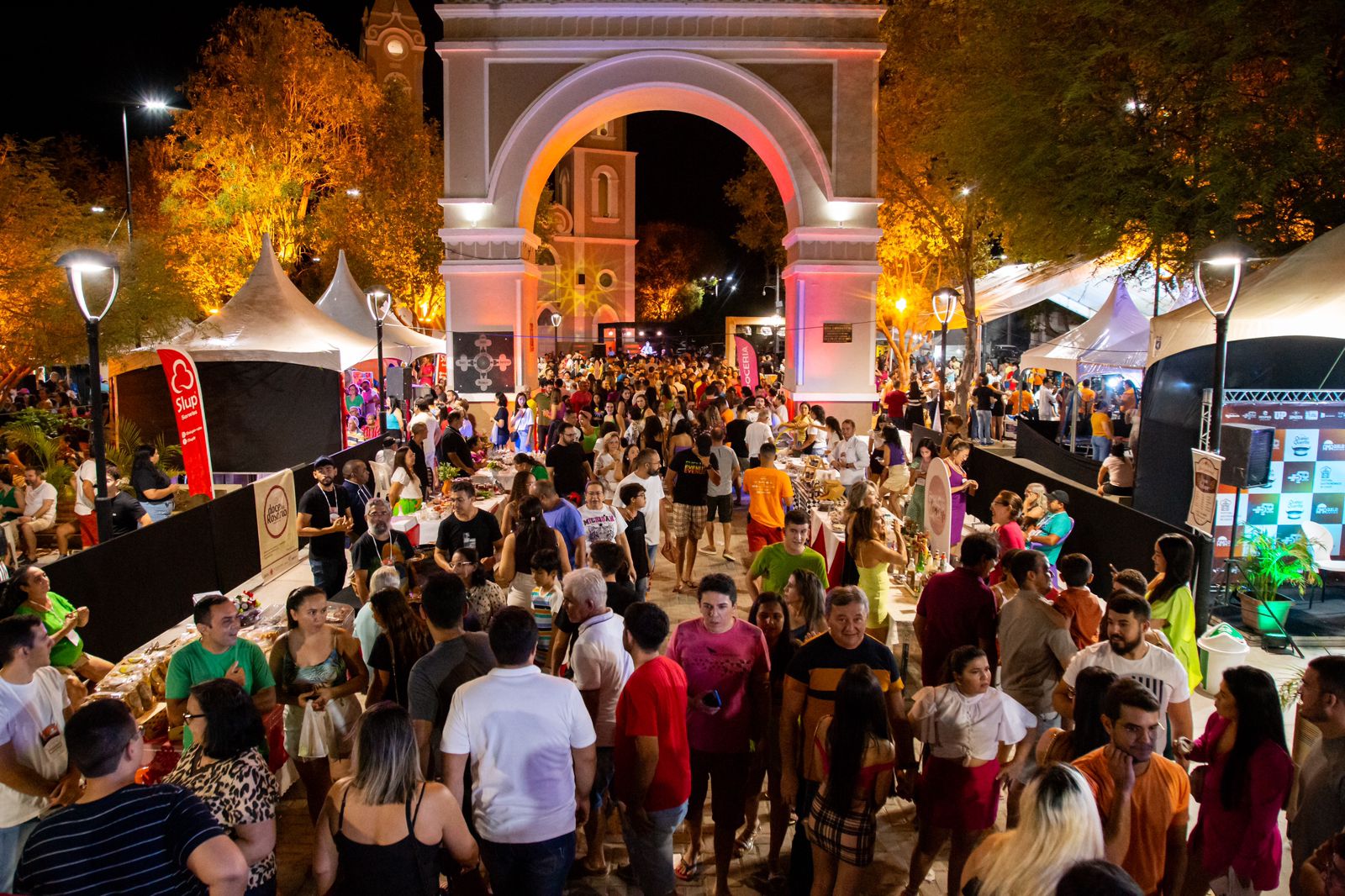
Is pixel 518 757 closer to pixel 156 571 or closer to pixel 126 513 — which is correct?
pixel 156 571

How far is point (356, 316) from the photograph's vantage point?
71.1ft

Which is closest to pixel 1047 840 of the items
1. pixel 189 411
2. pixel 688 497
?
pixel 688 497

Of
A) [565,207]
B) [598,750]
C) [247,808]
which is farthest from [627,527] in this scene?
[565,207]

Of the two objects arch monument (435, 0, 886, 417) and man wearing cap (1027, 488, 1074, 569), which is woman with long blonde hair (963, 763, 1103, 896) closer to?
man wearing cap (1027, 488, 1074, 569)

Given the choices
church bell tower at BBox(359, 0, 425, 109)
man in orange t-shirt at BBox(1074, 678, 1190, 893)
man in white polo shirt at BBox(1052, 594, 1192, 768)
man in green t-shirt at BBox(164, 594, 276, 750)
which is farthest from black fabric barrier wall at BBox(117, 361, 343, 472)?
church bell tower at BBox(359, 0, 425, 109)

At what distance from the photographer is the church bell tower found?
46688 mm

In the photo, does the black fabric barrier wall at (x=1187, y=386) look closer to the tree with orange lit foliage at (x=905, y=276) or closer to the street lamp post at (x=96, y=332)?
the street lamp post at (x=96, y=332)

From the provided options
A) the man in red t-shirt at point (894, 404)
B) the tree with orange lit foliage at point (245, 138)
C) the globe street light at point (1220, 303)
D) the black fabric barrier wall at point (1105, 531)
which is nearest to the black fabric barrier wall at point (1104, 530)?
the black fabric barrier wall at point (1105, 531)

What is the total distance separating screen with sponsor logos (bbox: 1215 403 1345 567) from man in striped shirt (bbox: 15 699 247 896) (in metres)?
9.04

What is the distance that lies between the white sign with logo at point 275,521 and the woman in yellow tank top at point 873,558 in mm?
6499

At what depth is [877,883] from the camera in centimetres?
464

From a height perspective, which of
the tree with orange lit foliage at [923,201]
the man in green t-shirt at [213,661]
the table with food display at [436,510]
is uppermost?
the tree with orange lit foliage at [923,201]

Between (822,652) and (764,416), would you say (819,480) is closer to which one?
(764,416)

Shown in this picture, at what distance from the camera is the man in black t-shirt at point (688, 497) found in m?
9.27
